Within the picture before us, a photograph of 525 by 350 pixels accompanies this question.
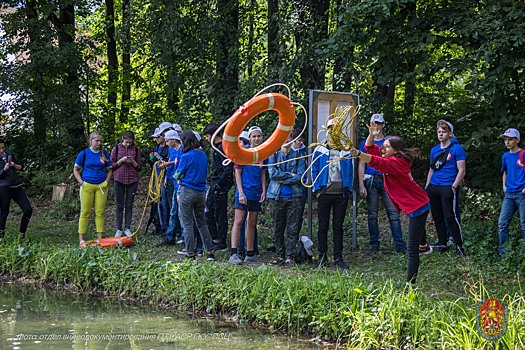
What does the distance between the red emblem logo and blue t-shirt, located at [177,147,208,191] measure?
4.42 metres

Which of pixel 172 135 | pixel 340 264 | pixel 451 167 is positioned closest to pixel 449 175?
pixel 451 167

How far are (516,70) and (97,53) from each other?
11.3 m

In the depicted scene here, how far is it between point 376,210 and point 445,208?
106 centimetres

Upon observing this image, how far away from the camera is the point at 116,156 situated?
11.0 m

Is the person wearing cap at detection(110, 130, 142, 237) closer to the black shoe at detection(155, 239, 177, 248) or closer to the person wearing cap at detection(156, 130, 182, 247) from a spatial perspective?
the person wearing cap at detection(156, 130, 182, 247)

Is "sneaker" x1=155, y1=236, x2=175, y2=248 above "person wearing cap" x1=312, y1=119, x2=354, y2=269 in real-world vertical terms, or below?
below

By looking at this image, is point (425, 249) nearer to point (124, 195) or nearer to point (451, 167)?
point (451, 167)

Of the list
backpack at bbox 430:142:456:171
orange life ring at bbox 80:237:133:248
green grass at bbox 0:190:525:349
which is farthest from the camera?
orange life ring at bbox 80:237:133:248

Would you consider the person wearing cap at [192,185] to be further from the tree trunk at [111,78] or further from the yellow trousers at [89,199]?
the tree trunk at [111,78]

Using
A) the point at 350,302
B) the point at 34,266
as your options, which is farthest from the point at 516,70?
the point at 34,266

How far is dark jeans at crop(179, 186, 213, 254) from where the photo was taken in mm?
9156

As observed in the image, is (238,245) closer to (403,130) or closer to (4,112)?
(403,130)

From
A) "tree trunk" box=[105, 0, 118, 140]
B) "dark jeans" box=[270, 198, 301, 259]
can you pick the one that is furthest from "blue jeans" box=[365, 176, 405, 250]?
"tree trunk" box=[105, 0, 118, 140]

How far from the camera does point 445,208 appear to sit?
31.4 feet
